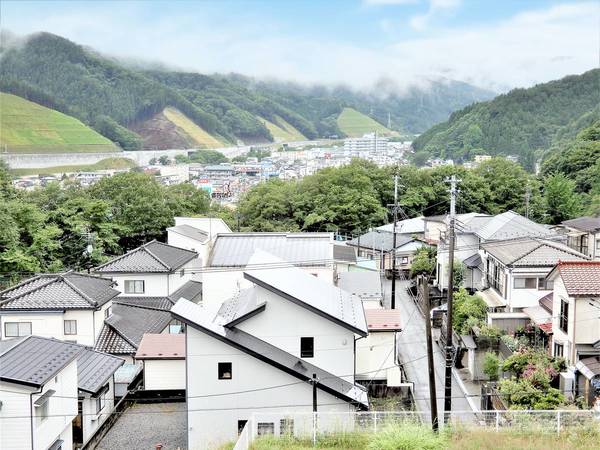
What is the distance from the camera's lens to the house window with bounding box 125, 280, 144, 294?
24.0 meters

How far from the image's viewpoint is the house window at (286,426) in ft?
34.4

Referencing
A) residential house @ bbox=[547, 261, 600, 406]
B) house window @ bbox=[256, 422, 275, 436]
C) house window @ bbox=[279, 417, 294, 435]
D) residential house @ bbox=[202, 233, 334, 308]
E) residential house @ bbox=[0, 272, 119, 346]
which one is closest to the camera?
house window @ bbox=[279, 417, 294, 435]

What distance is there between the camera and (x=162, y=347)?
16781 millimetres

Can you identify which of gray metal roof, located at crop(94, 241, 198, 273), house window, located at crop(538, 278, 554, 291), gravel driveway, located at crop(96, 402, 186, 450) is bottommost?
gravel driveway, located at crop(96, 402, 186, 450)

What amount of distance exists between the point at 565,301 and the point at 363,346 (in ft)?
17.0

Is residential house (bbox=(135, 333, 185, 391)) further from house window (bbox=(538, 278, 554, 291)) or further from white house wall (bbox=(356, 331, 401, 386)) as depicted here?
house window (bbox=(538, 278, 554, 291))

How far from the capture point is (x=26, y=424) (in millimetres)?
11578

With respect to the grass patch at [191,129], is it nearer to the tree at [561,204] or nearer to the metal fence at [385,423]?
the tree at [561,204]

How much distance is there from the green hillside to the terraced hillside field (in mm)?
65443

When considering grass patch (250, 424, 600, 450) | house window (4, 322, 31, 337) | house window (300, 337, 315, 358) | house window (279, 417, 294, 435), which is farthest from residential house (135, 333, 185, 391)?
grass patch (250, 424, 600, 450)

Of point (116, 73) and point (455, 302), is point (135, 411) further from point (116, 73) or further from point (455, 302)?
point (116, 73)

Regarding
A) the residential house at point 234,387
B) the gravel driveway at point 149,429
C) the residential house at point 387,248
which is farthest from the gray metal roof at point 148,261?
the residential house at point 387,248

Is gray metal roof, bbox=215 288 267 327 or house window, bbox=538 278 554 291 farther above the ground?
gray metal roof, bbox=215 288 267 327

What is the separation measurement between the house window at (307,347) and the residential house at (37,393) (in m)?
4.76
